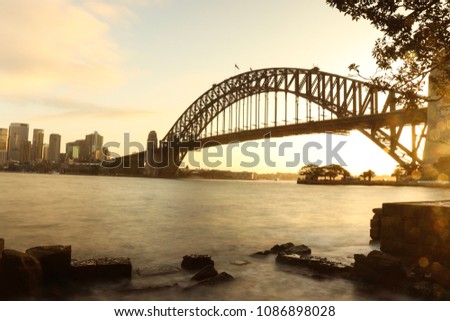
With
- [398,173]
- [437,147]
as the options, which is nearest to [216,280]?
[437,147]

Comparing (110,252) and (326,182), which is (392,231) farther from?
(326,182)

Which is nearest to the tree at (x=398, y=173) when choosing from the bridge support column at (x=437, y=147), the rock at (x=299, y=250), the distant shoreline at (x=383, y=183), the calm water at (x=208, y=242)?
the distant shoreline at (x=383, y=183)

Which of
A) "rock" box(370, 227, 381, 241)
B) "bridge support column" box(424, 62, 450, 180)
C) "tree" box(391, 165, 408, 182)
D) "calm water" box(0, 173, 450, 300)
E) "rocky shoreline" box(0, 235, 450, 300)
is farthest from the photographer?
"tree" box(391, 165, 408, 182)

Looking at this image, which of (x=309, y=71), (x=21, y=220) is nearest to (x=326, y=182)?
(x=309, y=71)

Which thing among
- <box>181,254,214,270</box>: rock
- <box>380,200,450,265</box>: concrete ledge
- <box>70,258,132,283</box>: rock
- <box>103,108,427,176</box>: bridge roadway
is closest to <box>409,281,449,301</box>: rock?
<box>380,200,450,265</box>: concrete ledge

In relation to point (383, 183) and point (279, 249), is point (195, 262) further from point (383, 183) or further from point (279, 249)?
point (383, 183)

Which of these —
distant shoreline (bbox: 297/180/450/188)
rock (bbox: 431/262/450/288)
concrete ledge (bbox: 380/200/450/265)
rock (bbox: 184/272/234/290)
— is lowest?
rock (bbox: 184/272/234/290)

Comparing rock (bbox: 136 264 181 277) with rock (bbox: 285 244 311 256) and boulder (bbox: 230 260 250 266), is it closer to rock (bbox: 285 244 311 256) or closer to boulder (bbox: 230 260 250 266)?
boulder (bbox: 230 260 250 266)
